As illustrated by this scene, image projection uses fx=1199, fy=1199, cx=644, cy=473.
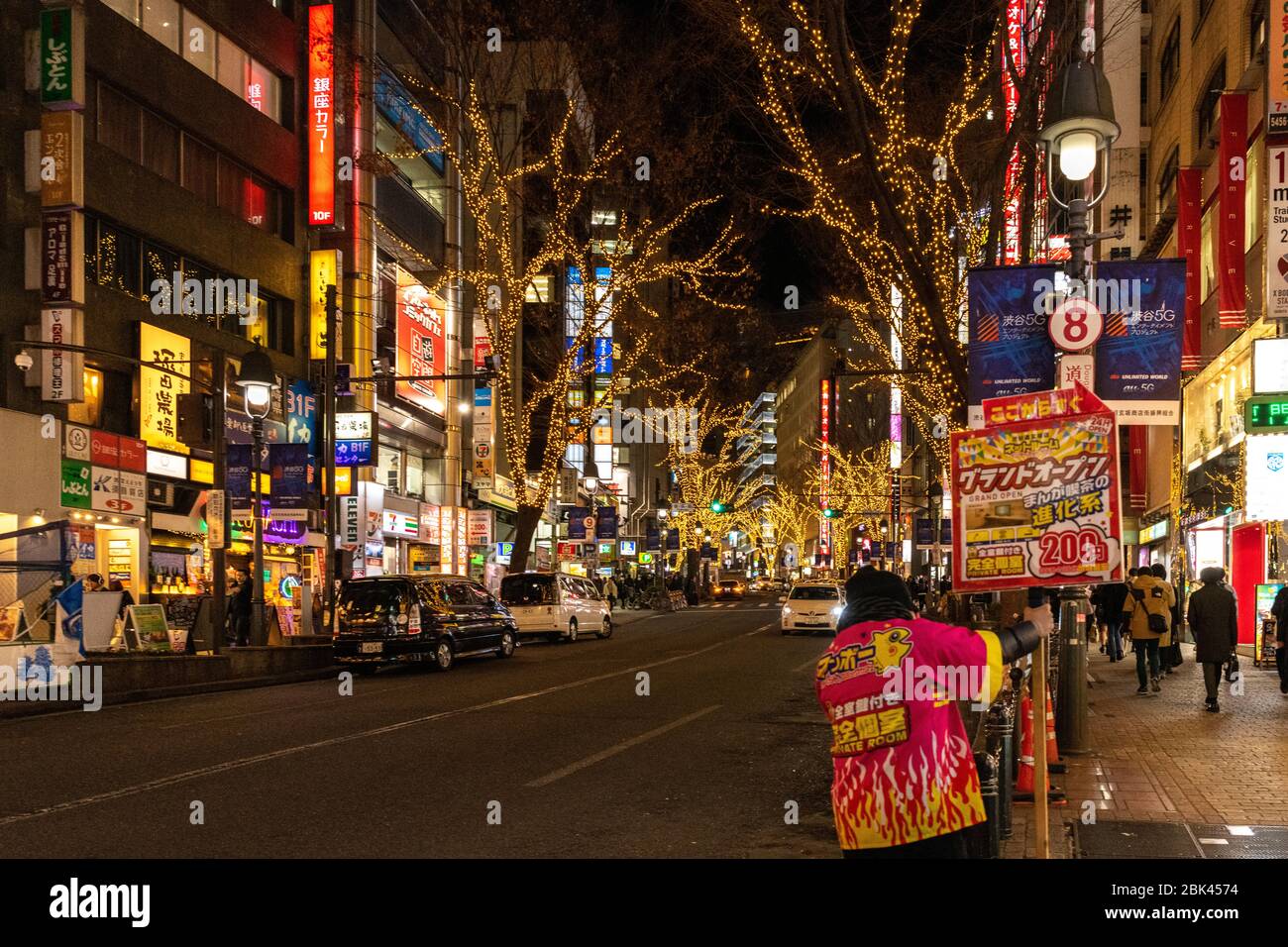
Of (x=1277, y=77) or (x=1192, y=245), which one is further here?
(x=1192, y=245)

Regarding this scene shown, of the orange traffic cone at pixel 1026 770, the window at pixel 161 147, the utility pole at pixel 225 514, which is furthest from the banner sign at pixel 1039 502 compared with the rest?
the window at pixel 161 147

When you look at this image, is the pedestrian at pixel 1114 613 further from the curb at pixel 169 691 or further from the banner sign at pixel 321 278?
the banner sign at pixel 321 278

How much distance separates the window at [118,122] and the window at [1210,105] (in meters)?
22.1

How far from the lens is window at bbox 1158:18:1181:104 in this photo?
28.9 m

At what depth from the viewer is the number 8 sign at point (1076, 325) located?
927 centimetres

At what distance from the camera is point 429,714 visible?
14.0 meters

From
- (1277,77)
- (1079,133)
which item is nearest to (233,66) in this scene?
(1277,77)

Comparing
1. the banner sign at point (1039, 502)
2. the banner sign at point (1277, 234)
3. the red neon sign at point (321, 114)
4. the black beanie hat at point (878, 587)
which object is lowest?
the black beanie hat at point (878, 587)

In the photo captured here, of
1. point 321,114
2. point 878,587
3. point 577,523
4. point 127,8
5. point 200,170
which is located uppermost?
point 127,8

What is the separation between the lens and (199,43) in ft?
91.2

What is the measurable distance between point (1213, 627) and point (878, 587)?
41.2 feet
